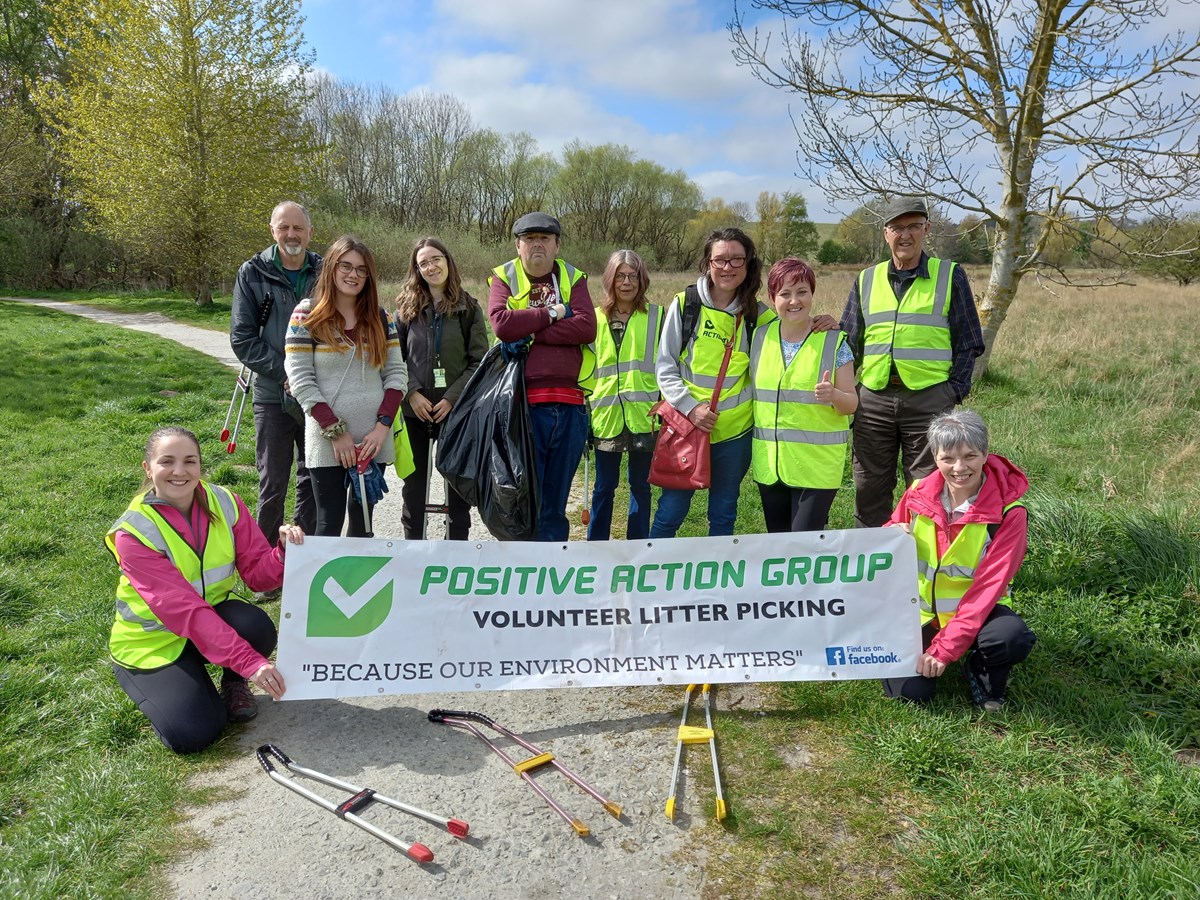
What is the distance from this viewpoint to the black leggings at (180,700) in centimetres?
355

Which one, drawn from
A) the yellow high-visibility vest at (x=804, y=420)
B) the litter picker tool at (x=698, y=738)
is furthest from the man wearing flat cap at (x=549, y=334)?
the litter picker tool at (x=698, y=738)

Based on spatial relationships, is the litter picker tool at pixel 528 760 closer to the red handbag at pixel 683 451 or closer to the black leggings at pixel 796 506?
the red handbag at pixel 683 451

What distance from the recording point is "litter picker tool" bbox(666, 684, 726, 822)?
320 cm

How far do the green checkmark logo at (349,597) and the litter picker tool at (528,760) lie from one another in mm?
609

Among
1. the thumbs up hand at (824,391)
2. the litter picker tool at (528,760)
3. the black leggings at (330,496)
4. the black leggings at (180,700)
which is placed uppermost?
the thumbs up hand at (824,391)

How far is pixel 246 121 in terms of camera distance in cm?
2495

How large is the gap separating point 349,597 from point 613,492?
1.93m

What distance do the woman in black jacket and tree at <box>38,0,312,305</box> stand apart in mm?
23750

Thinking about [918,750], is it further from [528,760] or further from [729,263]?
[729,263]

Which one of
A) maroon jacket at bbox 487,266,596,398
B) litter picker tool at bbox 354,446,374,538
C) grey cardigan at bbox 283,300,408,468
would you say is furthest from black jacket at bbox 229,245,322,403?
maroon jacket at bbox 487,266,596,398

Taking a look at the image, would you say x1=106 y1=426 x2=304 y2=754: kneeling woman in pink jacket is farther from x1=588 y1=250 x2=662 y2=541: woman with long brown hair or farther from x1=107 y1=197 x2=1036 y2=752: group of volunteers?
x1=588 y1=250 x2=662 y2=541: woman with long brown hair

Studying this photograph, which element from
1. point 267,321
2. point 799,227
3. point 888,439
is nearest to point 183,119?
point 267,321

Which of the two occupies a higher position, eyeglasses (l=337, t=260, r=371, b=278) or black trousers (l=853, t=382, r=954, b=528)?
eyeglasses (l=337, t=260, r=371, b=278)

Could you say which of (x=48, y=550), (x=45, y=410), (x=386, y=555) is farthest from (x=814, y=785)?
(x=45, y=410)
